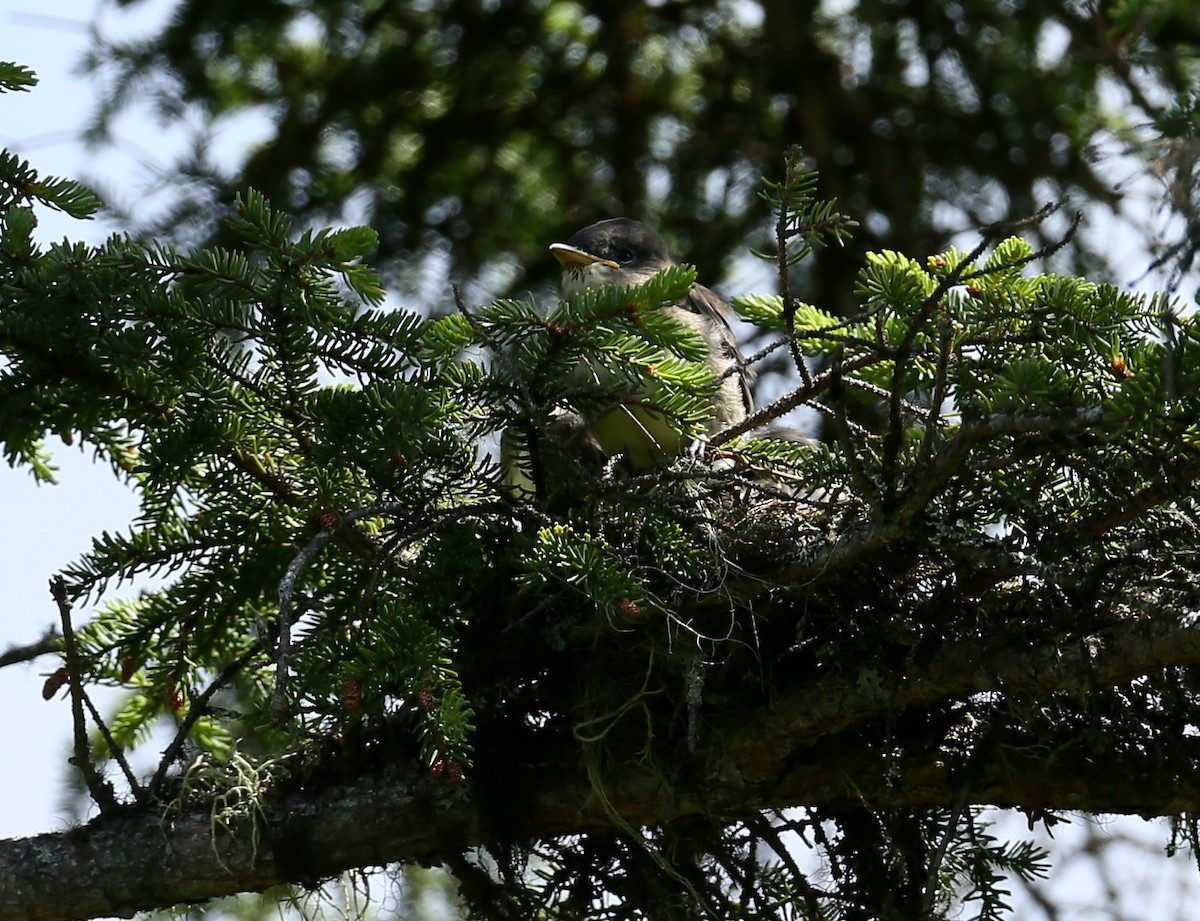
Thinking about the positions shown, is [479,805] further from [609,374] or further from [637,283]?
[637,283]

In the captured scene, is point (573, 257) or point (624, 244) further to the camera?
point (624, 244)

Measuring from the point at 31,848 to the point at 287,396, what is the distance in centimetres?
121

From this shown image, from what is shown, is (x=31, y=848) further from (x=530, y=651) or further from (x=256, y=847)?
(x=530, y=651)

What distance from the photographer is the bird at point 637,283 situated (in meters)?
3.95

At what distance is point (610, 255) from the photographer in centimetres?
464

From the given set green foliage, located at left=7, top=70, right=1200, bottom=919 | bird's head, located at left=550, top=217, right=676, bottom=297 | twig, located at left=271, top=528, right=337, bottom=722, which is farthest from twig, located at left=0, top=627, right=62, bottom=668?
bird's head, located at left=550, top=217, right=676, bottom=297

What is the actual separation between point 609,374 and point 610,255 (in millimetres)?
1218

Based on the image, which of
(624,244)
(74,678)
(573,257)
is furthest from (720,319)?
(74,678)

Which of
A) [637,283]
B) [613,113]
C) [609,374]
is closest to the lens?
[609,374]

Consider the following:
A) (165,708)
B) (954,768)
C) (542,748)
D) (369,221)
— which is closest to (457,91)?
(369,221)

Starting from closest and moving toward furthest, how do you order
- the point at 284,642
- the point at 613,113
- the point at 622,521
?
the point at 284,642 < the point at 622,521 < the point at 613,113

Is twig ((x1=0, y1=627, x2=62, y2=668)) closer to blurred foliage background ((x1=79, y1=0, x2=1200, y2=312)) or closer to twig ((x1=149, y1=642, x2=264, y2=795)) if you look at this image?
twig ((x1=149, y1=642, x2=264, y2=795))

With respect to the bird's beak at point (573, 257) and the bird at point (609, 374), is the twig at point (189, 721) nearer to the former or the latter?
the bird at point (609, 374)

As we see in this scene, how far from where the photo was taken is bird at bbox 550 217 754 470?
13.0ft
